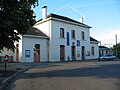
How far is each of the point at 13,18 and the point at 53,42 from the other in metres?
27.9

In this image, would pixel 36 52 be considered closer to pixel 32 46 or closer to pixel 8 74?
pixel 32 46

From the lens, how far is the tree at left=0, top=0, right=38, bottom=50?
51.3ft

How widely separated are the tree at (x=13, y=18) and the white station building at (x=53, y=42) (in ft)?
68.1

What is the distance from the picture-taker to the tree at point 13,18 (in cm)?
1562

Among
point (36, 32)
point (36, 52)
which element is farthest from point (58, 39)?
point (36, 52)

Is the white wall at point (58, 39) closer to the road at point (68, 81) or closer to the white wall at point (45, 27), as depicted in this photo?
the white wall at point (45, 27)

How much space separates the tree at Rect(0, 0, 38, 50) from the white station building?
2076 centimetres

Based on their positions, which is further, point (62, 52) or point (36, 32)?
point (62, 52)

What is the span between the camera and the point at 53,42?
4353cm

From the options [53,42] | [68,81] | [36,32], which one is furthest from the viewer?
[36,32]

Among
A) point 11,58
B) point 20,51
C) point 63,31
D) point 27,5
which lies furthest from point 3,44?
point 63,31

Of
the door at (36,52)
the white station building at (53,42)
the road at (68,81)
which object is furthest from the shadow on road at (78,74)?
the door at (36,52)

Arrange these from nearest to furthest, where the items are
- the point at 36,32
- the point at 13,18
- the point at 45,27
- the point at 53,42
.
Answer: the point at 13,18, the point at 53,42, the point at 36,32, the point at 45,27

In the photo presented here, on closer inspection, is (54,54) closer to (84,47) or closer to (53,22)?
(53,22)
